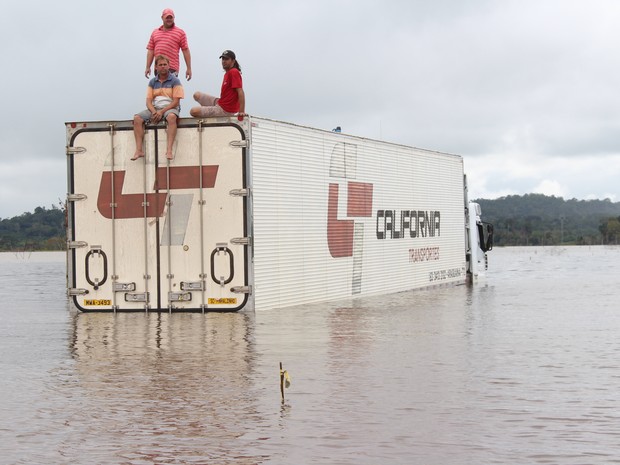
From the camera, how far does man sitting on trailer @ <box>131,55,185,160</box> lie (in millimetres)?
18078

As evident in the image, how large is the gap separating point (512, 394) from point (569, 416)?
1061 mm

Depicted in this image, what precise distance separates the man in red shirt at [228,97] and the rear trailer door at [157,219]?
0.40m

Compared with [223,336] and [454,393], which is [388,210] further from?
[454,393]

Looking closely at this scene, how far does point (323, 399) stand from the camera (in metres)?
9.40

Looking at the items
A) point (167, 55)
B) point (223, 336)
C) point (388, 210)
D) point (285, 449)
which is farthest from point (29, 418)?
point (388, 210)

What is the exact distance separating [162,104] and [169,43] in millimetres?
1228

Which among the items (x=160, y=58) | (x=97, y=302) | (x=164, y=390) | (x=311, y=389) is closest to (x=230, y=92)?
(x=160, y=58)

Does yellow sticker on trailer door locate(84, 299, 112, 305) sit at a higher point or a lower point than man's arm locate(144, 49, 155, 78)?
lower

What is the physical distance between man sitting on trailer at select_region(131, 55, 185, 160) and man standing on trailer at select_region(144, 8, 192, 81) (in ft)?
0.95

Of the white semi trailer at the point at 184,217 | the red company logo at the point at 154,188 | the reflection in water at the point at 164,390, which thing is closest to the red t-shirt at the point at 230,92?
the white semi trailer at the point at 184,217

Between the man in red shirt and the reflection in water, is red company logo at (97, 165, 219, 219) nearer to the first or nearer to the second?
the man in red shirt

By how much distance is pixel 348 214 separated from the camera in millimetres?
22250

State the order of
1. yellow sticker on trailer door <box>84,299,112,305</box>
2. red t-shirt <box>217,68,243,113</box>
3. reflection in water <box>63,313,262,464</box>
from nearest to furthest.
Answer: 1. reflection in water <box>63,313,262,464</box>
2. yellow sticker on trailer door <box>84,299,112,305</box>
3. red t-shirt <box>217,68,243,113</box>

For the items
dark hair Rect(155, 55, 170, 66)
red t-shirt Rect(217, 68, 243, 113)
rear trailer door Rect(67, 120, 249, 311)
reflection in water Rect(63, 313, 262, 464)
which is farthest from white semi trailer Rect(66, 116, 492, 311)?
reflection in water Rect(63, 313, 262, 464)
